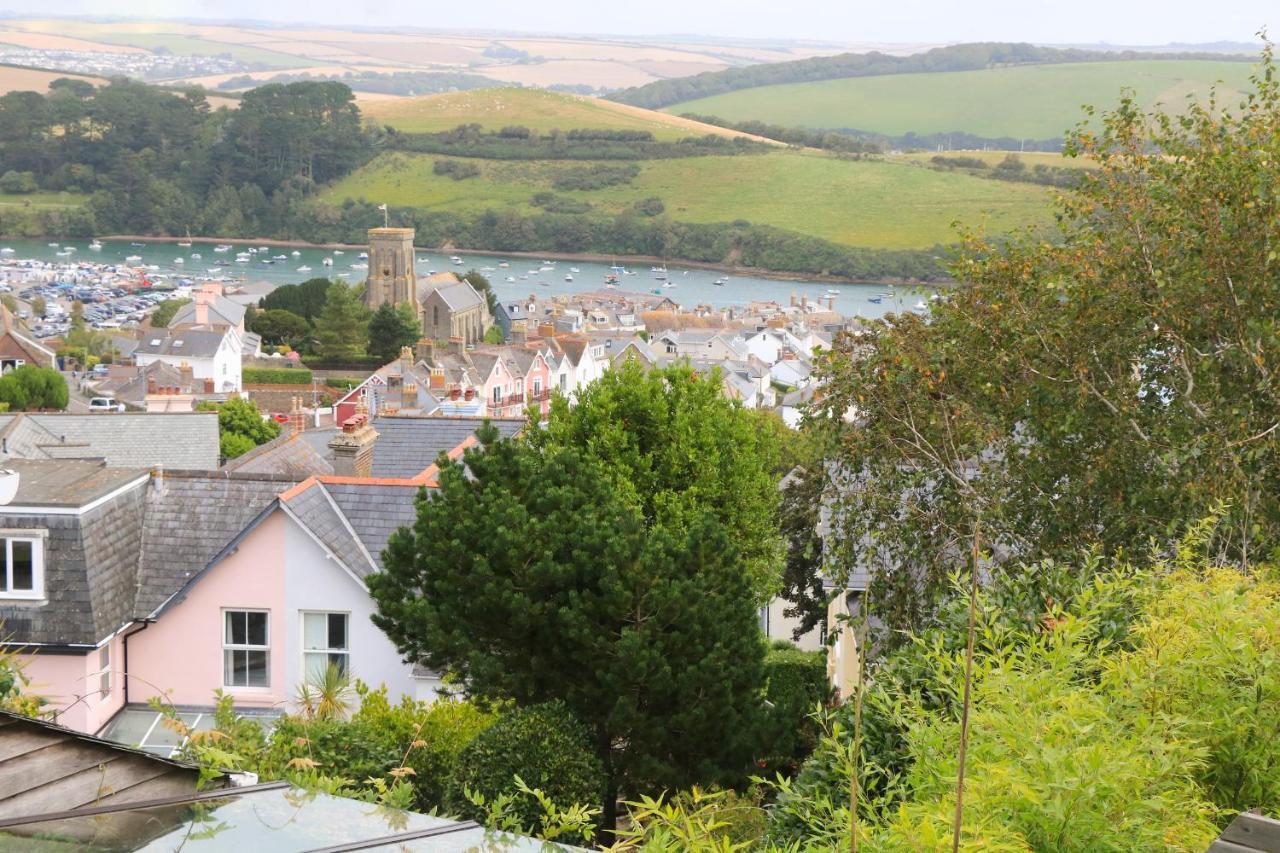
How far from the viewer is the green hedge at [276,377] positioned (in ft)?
249

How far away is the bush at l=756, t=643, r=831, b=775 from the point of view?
418 inches

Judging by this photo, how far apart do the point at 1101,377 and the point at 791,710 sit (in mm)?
3505

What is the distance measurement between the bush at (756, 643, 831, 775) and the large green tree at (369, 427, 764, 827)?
0.82 ft

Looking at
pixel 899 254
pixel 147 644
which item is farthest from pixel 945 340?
pixel 899 254

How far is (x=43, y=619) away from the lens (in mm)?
12445

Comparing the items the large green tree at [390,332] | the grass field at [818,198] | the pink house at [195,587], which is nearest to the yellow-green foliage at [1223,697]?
the pink house at [195,587]

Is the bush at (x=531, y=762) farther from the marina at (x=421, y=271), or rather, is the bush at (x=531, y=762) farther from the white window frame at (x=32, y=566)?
the marina at (x=421, y=271)

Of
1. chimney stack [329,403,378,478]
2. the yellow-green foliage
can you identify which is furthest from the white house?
the yellow-green foliage

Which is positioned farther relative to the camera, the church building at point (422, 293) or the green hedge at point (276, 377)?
the church building at point (422, 293)

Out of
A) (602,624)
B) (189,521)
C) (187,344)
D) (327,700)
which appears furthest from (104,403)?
(602,624)

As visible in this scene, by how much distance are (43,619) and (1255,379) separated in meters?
10.0

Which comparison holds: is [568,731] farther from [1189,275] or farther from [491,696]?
[1189,275]

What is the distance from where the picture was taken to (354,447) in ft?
55.4

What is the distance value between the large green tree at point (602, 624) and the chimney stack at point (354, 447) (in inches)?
233
